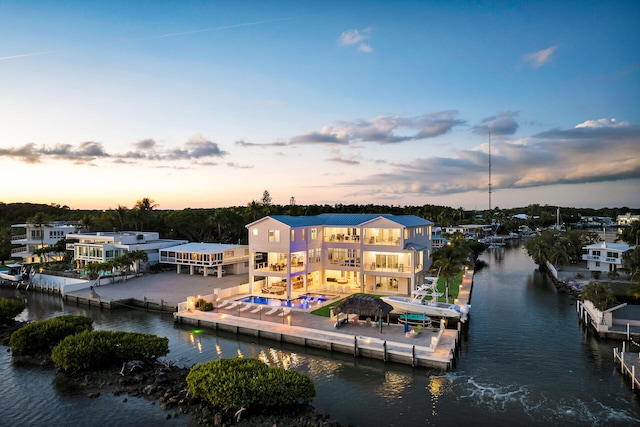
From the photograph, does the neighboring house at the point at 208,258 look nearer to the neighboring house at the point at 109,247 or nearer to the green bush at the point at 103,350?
the neighboring house at the point at 109,247

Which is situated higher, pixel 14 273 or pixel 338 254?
pixel 338 254

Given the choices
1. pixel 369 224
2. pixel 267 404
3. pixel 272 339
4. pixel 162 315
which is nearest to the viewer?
pixel 267 404

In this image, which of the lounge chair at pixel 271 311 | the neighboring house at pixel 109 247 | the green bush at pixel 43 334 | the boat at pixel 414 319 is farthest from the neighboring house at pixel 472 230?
the green bush at pixel 43 334

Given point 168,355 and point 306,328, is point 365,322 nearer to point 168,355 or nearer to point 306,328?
point 306,328

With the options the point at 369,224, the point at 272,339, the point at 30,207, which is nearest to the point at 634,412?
the point at 272,339

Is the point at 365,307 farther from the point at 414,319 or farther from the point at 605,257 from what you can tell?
the point at 605,257

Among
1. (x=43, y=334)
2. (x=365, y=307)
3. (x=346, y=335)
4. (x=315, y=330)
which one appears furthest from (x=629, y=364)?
(x=43, y=334)
